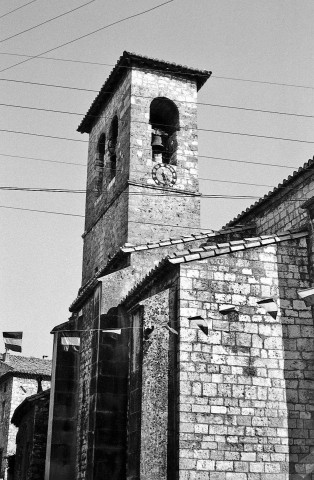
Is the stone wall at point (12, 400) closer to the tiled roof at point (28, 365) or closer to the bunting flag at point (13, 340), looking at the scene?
the tiled roof at point (28, 365)

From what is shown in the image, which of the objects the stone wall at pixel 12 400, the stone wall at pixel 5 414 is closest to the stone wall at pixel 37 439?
the stone wall at pixel 12 400

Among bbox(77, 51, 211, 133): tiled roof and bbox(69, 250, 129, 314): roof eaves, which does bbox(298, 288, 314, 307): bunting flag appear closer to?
bbox(69, 250, 129, 314): roof eaves

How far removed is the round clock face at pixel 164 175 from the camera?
16031 millimetres

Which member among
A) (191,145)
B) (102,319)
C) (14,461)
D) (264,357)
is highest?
(191,145)

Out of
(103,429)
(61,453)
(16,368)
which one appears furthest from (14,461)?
(103,429)

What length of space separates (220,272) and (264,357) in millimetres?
1457

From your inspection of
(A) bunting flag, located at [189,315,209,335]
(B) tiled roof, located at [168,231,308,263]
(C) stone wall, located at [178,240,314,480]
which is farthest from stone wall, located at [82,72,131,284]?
(A) bunting flag, located at [189,315,209,335]

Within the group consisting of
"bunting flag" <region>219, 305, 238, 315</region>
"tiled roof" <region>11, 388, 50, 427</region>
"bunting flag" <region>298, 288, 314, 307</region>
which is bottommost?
"tiled roof" <region>11, 388, 50, 427</region>

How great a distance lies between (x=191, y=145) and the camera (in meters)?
16.7

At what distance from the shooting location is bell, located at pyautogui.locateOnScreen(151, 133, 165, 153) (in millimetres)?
16594

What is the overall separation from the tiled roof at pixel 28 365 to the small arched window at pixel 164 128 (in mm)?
17249

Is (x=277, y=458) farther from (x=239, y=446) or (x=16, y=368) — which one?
(x=16, y=368)

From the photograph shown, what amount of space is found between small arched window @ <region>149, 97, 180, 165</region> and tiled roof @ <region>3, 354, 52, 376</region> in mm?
17249

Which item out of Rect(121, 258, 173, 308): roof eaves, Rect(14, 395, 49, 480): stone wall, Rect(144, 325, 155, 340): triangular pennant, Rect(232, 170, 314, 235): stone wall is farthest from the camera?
Rect(14, 395, 49, 480): stone wall
